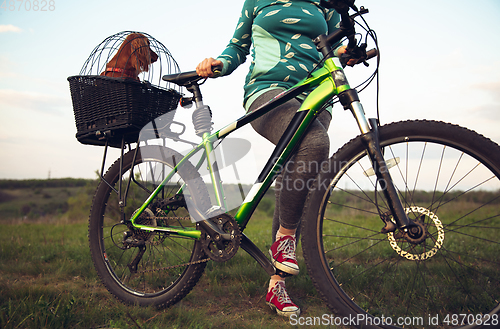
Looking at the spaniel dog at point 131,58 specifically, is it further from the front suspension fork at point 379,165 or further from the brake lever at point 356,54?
the front suspension fork at point 379,165

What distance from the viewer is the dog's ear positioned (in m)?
2.11

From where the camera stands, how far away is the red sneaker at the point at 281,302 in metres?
1.69

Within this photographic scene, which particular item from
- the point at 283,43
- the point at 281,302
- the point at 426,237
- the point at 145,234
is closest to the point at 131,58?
the point at 283,43

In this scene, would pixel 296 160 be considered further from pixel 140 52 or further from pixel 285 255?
pixel 140 52

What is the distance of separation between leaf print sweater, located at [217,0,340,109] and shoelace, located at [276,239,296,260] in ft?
2.95

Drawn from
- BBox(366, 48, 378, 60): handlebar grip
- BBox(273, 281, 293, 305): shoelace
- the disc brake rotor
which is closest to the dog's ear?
BBox(366, 48, 378, 60): handlebar grip

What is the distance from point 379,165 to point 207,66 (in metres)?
1.18

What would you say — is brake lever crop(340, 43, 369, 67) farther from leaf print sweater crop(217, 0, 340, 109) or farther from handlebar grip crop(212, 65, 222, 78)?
handlebar grip crop(212, 65, 222, 78)

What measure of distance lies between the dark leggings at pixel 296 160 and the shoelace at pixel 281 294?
1.33ft

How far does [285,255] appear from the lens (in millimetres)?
1643

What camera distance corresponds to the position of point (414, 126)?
1.30 meters

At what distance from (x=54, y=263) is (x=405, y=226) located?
327 centimetres

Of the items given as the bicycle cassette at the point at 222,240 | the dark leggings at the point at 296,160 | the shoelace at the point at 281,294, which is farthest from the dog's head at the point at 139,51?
the shoelace at the point at 281,294

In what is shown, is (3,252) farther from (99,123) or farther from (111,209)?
(99,123)
